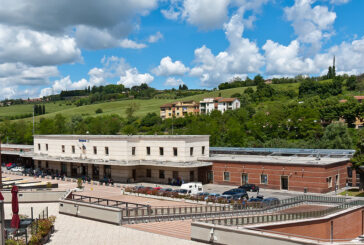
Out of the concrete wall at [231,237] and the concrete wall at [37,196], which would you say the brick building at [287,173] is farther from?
the concrete wall at [231,237]

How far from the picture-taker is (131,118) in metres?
148

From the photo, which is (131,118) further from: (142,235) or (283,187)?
(142,235)

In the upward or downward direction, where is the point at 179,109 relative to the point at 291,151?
upward

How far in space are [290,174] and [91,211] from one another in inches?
967

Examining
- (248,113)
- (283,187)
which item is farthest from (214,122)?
(283,187)

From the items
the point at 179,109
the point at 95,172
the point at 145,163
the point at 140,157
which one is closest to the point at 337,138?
the point at 140,157

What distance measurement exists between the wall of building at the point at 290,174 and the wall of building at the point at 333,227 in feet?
24.9

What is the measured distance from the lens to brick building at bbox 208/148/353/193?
140 ft

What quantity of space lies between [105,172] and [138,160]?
611 cm

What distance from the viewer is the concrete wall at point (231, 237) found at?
18719 millimetres

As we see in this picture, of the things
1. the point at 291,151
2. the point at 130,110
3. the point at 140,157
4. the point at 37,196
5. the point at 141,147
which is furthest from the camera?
the point at 130,110

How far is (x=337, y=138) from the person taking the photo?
255 ft

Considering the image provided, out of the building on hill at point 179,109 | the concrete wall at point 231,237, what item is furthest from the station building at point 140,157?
the building on hill at point 179,109

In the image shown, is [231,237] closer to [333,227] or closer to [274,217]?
[274,217]
